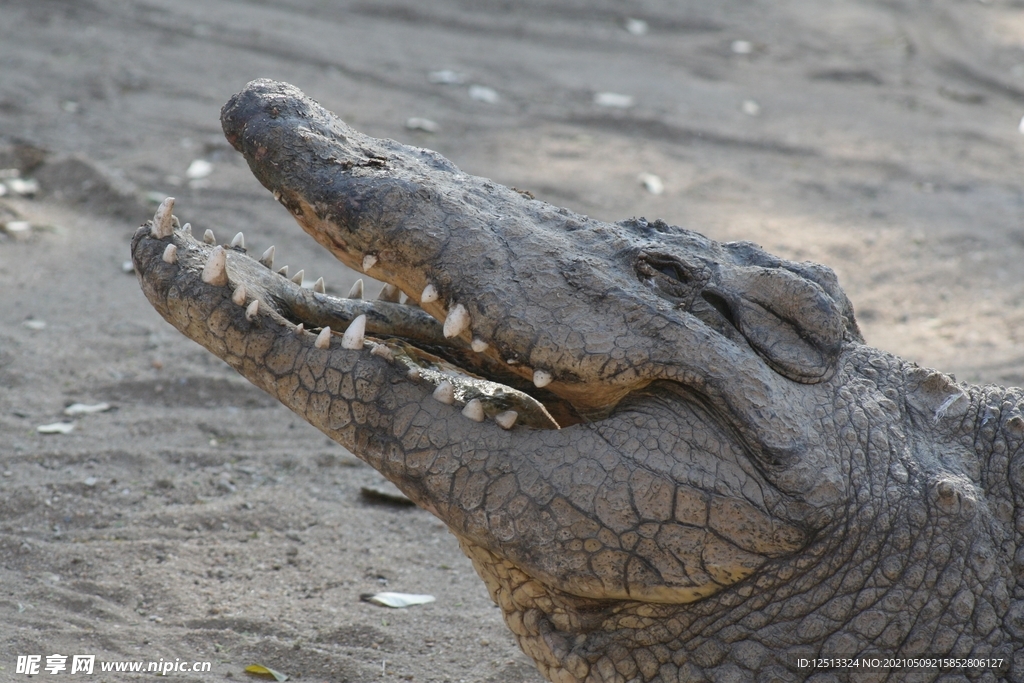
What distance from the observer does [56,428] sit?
13.6 ft

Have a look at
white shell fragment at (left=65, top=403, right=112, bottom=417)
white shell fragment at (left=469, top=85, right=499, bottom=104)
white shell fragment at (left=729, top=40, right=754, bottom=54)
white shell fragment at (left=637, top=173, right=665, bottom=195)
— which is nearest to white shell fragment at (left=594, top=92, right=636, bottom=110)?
white shell fragment at (left=469, top=85, right=499, bottom=104)

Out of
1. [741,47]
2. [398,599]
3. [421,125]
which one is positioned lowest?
[398,599]

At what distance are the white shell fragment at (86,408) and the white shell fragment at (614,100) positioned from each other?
6.22 meters

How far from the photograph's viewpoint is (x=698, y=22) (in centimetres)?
1166

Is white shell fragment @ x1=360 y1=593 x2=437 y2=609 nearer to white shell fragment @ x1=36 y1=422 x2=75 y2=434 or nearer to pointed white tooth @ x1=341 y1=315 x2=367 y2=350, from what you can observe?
pointed white tooth @ x1=341 y1=315 x2=367 y2=350

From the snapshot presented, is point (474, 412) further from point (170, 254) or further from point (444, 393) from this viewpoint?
point (170, 254)

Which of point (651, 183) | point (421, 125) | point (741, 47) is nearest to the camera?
point (651, 183)

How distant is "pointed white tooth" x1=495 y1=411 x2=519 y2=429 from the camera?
→ 2533 millimetres

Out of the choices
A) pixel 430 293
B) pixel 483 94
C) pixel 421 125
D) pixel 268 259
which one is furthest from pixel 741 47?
pixel 430 293

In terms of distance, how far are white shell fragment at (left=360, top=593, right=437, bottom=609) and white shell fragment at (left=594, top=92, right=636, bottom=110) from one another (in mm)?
6655

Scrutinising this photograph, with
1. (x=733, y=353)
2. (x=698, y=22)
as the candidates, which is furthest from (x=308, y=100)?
(x=698, y=22)

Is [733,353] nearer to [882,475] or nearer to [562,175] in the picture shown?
[882,475]

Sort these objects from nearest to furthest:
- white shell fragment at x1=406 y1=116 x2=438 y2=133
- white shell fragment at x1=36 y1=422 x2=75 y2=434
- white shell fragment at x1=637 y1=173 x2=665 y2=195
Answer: white shell fragment at x1=36 y1=422 x2=75 y2=434, white shell fragment at x1=637 y1=173 x2=665 y2=195, white shell fragment at x1=406 y1=116 x2=438 y2=133

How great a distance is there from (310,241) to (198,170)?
1.13m
